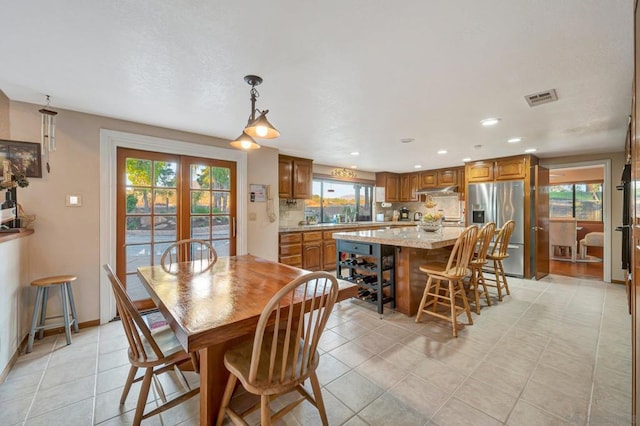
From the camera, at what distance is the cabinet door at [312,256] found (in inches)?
183

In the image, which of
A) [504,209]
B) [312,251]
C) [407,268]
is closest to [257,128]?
[407,268]

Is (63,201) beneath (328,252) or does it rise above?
above

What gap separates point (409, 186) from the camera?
22.2 ft

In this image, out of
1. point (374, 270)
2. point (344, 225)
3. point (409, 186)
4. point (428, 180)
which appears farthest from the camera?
point (409, 186)

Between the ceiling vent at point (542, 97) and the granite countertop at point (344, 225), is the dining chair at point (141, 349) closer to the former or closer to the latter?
the granite countertop at point (344, 225)

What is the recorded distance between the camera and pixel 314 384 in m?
1.43

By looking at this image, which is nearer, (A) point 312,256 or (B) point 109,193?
(B) point 109,193

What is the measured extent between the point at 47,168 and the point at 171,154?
1.11m

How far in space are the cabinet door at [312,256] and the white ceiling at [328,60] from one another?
234 centimetres

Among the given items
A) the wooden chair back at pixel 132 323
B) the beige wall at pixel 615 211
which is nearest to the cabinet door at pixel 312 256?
the wooden chair back at pixel 132 323

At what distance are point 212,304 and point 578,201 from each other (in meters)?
9.18

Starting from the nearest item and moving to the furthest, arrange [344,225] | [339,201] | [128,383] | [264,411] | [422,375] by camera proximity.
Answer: [264,411] → [128,383] → [422,375] → [344,225] → [339,201]

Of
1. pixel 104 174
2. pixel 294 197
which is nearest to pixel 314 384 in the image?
pixel 104 174

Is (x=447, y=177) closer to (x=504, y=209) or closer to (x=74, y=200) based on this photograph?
(x=504, y=209)
